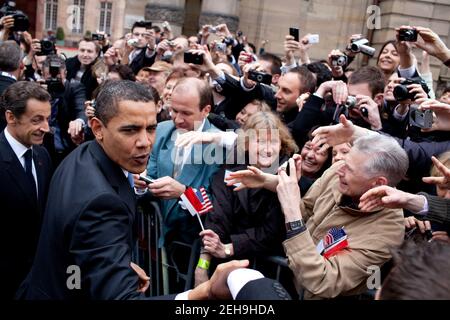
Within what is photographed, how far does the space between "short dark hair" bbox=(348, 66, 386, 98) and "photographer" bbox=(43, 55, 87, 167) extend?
2749mm

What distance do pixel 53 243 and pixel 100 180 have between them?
1.07 feet

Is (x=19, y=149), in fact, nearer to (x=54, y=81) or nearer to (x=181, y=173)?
(x=181, y=173)

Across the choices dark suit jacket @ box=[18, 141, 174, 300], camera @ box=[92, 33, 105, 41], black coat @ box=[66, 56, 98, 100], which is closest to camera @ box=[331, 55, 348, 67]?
black coat @ box=[66, 56, 98, 100]

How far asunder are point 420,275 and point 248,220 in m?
1.77

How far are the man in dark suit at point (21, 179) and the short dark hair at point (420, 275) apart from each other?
2.33 meters

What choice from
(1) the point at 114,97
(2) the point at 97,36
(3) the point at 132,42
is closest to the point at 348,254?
(1) the point at 114,97

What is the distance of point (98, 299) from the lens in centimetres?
170

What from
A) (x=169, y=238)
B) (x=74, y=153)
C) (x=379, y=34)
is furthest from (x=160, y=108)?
(x=379, y=34)

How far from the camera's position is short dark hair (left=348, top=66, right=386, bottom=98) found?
13.1 ft

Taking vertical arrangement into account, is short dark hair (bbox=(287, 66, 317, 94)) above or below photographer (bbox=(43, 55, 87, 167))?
above

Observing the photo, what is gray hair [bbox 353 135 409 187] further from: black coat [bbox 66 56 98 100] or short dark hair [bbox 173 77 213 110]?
black coat [bbox 66 56 98 100]
